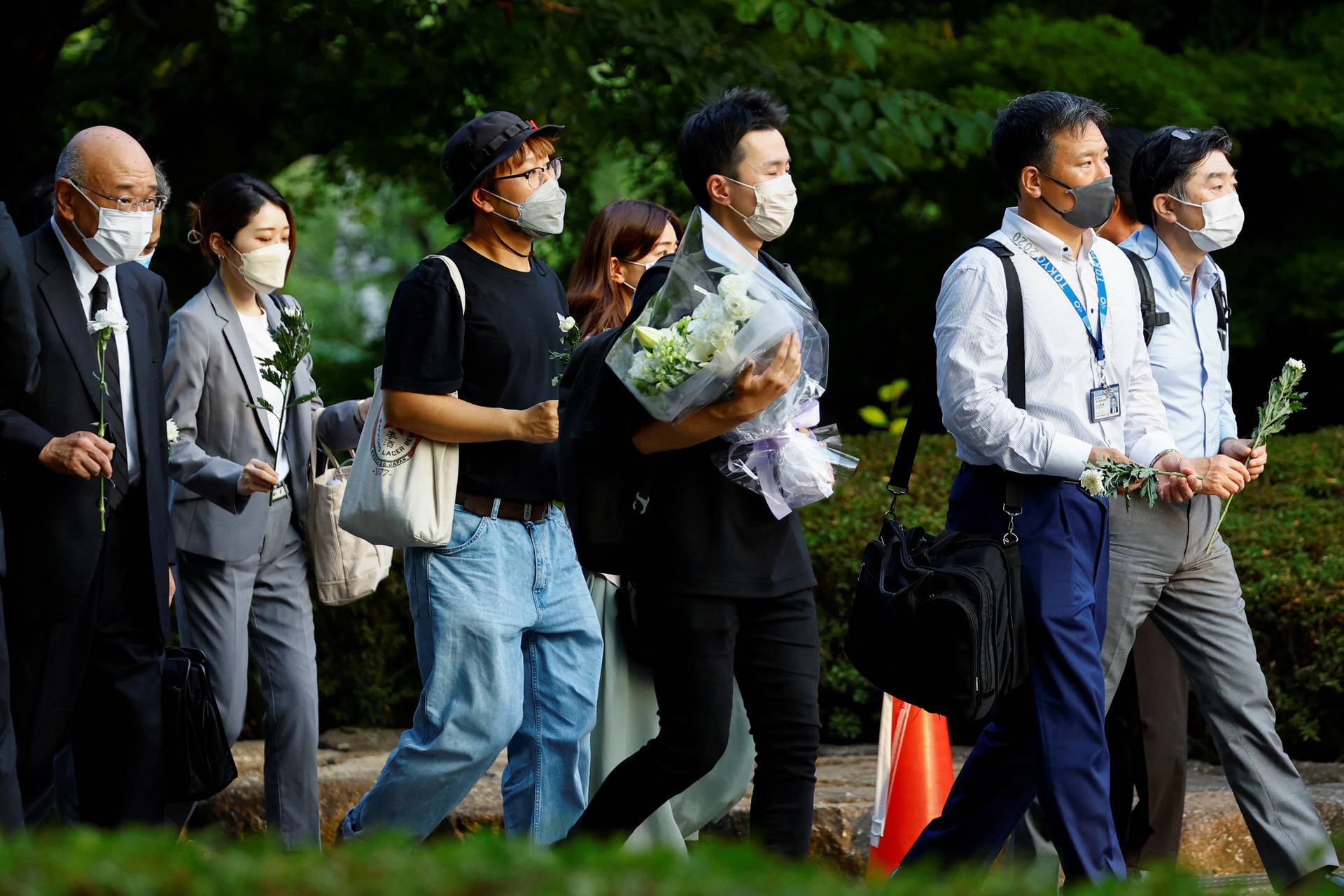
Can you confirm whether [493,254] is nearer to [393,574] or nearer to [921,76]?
[393,574]

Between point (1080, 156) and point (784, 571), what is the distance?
1.39 meters

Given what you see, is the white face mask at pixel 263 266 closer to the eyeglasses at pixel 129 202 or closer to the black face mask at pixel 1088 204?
the eyeglasses at pixel 129 202

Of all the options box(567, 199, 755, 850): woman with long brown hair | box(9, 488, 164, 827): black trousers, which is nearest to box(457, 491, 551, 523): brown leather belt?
box(567, 199, 755, 850): woman with long brown hair

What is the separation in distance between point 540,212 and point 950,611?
1.57 meters

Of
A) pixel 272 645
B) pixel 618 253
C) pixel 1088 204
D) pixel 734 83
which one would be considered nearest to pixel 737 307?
pixel 1088 204

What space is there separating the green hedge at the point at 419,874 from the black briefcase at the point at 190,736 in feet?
8.82

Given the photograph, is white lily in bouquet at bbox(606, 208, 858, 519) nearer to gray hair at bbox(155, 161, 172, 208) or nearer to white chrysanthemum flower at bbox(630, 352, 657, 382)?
white chrysanthemum flower at bbox(630, 352, 657, 382)

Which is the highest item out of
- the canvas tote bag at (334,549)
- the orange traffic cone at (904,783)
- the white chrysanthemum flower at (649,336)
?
the white chrysanthemum flower at (649,336)

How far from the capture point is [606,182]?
14000mm

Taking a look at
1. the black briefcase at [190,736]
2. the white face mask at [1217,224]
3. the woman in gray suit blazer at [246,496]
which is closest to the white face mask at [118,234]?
the woman in gray suit blazer at [246,496]

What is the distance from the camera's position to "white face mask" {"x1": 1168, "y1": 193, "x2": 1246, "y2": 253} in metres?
4.75

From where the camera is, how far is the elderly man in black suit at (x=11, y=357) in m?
4.14

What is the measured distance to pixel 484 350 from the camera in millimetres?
4383

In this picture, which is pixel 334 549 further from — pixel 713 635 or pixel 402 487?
pixel 713 635
